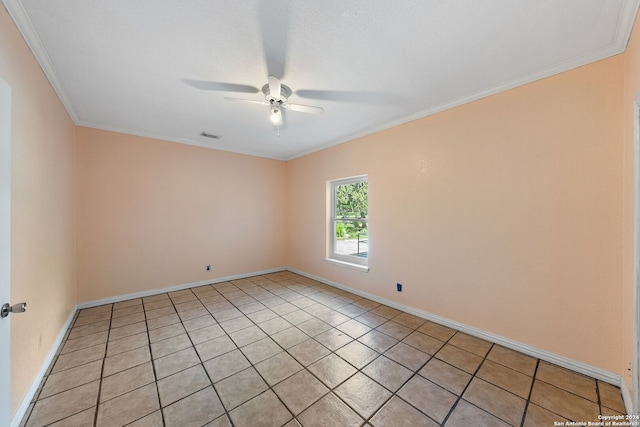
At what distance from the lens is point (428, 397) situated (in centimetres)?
164

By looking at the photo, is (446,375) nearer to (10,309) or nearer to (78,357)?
(10,309)

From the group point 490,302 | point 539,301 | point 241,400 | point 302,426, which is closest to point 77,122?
point 241,400

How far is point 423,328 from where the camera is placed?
2.59 m

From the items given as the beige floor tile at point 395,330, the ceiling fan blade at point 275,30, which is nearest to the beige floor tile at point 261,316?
the beige floor tile at point 395,330

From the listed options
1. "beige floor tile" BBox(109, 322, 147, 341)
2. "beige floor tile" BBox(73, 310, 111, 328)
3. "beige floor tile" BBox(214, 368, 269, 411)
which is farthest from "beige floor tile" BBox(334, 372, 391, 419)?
"beige floor tile" BBox(73, 310, 111, 328)

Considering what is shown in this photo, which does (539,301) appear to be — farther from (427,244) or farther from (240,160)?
(240,160)

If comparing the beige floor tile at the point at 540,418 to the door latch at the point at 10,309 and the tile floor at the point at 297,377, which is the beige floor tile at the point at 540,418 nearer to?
the tile floor at the point at 297,377

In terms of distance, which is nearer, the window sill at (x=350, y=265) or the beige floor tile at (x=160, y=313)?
the beige floor tile at (x=160, y=313)

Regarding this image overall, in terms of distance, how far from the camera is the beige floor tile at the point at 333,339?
2277 millimetres

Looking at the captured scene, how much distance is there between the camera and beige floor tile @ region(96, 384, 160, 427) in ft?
4.79

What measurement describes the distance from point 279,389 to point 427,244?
213 centimetres

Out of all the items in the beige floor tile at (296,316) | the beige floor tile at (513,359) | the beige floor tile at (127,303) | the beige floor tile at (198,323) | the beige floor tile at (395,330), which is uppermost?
the beige floor tile at (513,359)

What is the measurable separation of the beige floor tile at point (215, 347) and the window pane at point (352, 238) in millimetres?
2229

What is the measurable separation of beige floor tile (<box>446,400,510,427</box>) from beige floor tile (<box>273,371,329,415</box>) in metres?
0.83
